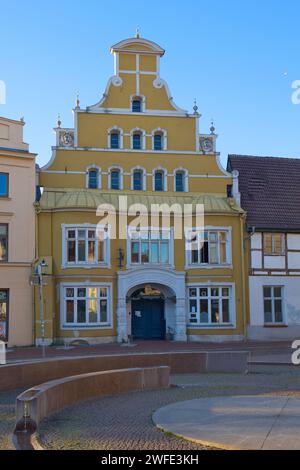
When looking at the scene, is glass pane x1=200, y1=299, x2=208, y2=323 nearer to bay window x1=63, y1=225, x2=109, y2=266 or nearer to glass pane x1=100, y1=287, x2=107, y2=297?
glass pane x1=100, y1=287, x2=107, y2=297

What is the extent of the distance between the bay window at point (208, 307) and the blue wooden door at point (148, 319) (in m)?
1.76

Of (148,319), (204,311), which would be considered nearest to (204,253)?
(204,311)

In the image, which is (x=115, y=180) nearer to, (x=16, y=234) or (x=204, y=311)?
(x=16, y=234)

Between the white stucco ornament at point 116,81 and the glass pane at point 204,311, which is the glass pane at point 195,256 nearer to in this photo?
the glass pane at point 204,311

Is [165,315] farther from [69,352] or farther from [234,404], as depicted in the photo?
[234,404]

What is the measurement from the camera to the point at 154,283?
33688 mm

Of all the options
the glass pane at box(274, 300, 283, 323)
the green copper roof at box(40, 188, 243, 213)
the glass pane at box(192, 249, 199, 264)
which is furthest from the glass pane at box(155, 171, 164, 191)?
the glass pane at box(274, 300, 283, 323)

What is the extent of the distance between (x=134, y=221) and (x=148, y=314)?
491 centimetres

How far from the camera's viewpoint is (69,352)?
27.8 meters

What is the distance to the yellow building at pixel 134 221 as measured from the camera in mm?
32562

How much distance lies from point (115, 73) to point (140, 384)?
2294 cm

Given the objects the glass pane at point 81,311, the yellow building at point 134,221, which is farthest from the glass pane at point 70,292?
the glass pane at point 81,311

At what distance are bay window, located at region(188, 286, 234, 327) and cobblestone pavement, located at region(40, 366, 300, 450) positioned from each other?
14338 millimetres

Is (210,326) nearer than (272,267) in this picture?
Yes
